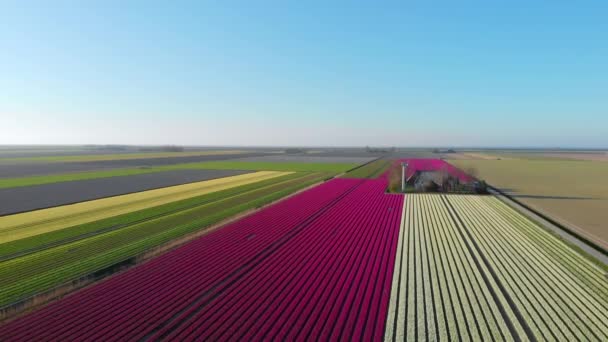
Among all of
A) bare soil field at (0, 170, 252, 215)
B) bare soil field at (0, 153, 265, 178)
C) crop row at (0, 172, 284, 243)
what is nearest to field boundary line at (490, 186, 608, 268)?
crop row at (0, 172, 284, 243)

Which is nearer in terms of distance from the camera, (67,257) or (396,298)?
(396,298)

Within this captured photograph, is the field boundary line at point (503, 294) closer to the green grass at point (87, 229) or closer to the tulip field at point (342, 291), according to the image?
the tulip field at point (342, 291)

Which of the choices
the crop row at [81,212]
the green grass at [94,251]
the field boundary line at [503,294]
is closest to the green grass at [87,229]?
the green grass at [94,251]

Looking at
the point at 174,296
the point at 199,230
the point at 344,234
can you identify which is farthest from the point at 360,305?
the point at 199,230

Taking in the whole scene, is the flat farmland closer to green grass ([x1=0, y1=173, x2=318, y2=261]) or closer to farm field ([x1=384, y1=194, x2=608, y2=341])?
farm field ([x1=384, y1=194, x2=608, y2=341])

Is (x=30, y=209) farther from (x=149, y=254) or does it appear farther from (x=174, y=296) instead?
(x=174, y=296)

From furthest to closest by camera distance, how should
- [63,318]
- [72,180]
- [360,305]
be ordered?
[72,180] < [360,305] < [63,318]

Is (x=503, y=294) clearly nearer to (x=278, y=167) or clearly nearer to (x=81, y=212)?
(x=81, y=212)
